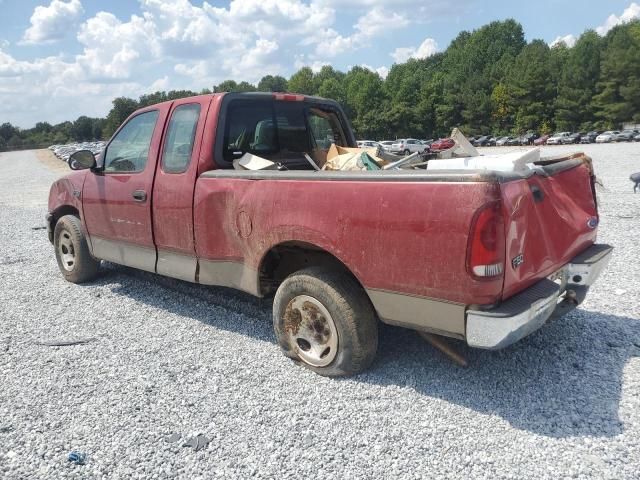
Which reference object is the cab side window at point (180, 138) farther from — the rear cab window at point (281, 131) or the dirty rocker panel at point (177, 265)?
the dirty rocker panel at point (177, 265)

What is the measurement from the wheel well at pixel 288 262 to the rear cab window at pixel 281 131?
96 centimetres

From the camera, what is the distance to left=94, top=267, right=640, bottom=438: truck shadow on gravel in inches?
122

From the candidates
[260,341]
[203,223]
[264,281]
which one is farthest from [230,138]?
[260,341]

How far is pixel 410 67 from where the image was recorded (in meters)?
109

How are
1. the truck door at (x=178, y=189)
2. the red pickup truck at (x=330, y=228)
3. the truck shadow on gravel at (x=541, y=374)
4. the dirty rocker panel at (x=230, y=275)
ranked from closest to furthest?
the red pickup truck at (x=330, y=228), the truck shadow on gravel at (x=541, y=374), the dirty rocker panel at (x=230, y=275), the truck door at (x=178, y=189)

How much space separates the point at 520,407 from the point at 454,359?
58 centimetres

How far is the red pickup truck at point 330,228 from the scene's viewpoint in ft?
9.37

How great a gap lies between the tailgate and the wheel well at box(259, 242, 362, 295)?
1136 millimetres

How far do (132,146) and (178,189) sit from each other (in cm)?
117

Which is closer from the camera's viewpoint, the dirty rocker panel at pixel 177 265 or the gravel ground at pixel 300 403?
the gravel ground at pixel 300 403

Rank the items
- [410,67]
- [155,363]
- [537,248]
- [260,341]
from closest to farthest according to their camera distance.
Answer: [537,248] → [155,363] → [260,341] → [410,67]

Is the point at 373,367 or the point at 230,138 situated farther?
the point at 230,138

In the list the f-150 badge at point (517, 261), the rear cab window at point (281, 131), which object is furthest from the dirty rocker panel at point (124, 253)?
the f-150 badge at point (517, 261)

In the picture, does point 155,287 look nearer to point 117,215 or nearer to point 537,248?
point 117,215
